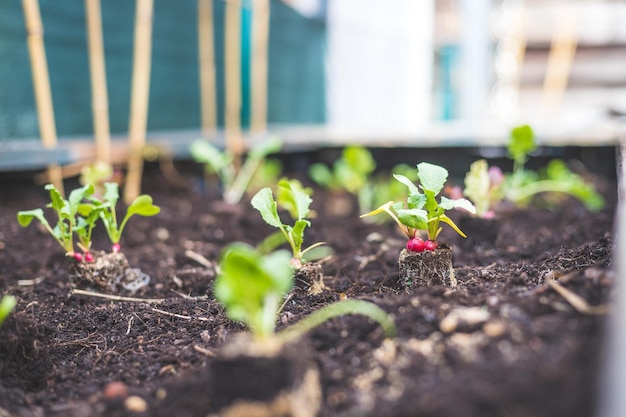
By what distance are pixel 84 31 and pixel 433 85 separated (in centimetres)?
428

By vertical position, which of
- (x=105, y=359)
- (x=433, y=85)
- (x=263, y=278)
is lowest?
(x=105, y=359)

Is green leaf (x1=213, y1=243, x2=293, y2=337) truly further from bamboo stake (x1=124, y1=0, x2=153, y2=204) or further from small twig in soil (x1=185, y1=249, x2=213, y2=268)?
bamboo stake (x1=124, y1=0, x2=153, y2=204)

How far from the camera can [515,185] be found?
243 centimetres

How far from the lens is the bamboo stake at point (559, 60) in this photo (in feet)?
18.0

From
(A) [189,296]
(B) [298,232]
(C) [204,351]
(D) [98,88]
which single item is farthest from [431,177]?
(D) [98,88]

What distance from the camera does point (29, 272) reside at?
1.89 metres

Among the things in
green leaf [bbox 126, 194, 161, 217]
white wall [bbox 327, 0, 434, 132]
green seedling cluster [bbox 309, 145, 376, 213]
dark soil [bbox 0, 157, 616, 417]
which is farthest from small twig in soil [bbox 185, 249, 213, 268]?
white wall [bbox 327, 0, 434, 132]

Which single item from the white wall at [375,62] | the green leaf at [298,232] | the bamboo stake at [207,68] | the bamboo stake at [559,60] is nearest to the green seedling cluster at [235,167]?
the bamboo stake at [207,68]

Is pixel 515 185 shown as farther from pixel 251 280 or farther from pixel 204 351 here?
pixel 251 280

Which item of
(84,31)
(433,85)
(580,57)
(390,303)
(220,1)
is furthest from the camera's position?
(433,85)

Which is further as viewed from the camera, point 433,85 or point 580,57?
point 433,85

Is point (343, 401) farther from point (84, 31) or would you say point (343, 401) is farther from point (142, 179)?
point (84, 31)

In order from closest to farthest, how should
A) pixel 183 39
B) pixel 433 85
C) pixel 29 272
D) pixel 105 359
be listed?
1. pixel 105 359
2. pixel 29 272
3. pixel 183 39
4. pixel 433 85

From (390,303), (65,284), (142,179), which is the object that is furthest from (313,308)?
(142,179)
